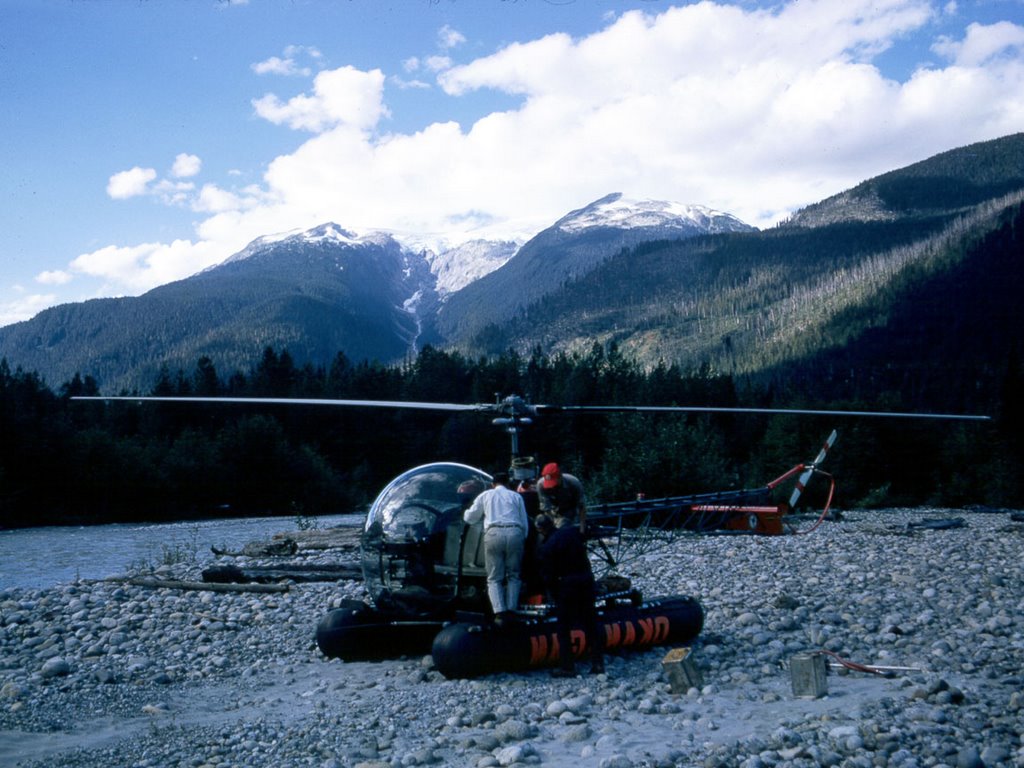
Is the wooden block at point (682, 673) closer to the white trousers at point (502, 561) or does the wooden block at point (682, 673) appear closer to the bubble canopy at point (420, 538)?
the white trousers at point (502, 561)

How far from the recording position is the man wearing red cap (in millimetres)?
10711

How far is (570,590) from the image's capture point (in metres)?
10.3

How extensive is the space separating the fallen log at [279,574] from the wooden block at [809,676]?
11.7 metres

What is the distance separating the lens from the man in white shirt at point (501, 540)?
10164 millimetres

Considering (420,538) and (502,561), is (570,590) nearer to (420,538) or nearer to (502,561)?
Answer: (502,561)

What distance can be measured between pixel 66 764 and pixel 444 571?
14.1 ft

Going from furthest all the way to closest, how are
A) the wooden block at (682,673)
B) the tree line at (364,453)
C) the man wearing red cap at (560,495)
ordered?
the tree line at (364,453) < the man wearing red cap at (560,495) < the wooden block at (682,673)

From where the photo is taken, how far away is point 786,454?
59.0 meters

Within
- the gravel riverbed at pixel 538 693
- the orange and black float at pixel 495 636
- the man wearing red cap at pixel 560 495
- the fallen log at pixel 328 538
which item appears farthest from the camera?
the fallen log at pixel 328 538

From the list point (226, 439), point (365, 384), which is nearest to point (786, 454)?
point (226, 439)

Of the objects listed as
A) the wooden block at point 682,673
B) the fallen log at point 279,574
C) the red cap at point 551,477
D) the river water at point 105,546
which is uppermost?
the red cap at point 551,477

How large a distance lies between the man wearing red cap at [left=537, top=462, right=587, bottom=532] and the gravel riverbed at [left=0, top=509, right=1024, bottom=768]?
6.01 feet

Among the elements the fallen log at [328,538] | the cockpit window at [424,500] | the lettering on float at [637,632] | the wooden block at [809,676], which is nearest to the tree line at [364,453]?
the fallen log at [328,538]

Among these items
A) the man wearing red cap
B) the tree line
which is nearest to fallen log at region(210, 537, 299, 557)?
the tree line
